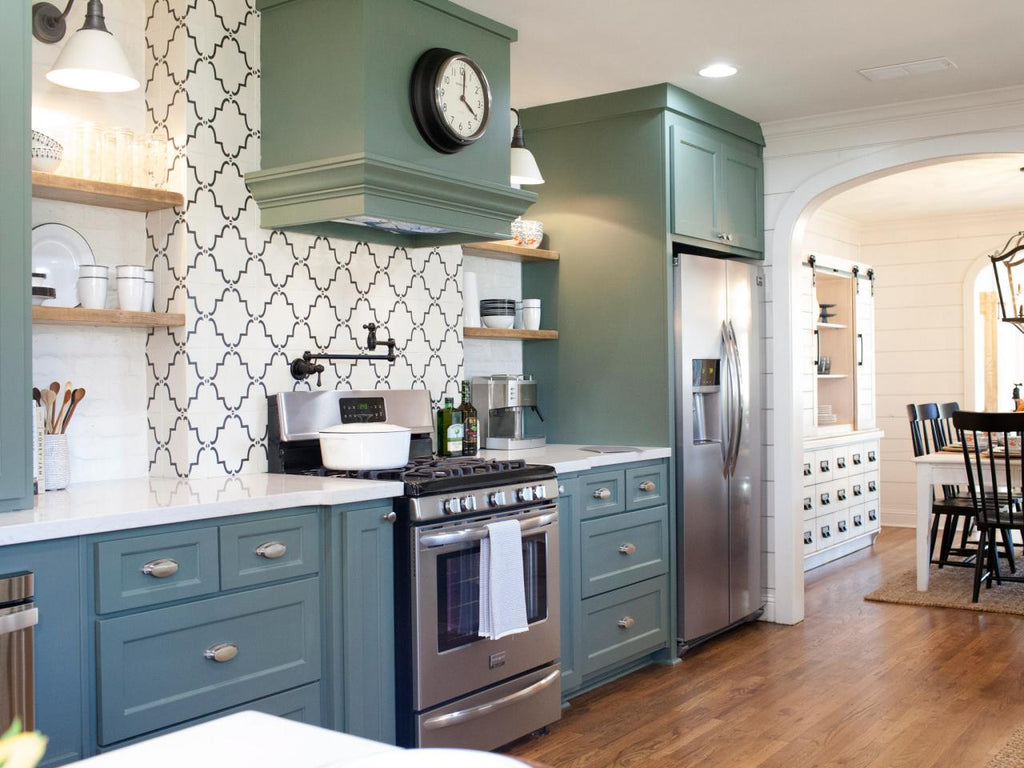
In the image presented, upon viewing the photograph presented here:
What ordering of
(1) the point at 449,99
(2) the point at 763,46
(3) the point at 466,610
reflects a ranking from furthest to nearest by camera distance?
(2) the point at 763,46
(1) the point at 449,99
(3) the point at 466,610

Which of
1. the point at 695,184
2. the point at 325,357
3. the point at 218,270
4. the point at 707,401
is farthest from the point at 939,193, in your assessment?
the point at 218,270

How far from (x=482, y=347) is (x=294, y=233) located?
4.18 feet

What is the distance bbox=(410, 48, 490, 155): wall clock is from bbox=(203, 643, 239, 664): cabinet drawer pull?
1.70m

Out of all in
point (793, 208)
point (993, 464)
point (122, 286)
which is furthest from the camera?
point (993, 464)

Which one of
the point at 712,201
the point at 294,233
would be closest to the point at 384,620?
the point at 294,233

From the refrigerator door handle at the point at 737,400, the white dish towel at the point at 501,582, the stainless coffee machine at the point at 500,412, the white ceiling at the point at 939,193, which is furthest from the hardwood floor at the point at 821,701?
the white ceiling at the point at 939,193

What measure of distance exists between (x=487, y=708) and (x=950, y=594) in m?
3.45

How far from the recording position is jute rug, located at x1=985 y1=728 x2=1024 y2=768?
126 inches

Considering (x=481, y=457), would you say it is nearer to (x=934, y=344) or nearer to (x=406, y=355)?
(x=406, y=355)

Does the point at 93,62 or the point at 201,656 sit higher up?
the point at 93,62

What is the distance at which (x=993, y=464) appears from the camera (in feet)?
17.6

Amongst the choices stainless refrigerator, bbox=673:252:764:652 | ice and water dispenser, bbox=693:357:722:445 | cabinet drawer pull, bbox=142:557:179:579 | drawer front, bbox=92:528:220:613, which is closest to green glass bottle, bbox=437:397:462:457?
stainless refrigerator, bbox=673:252:764:652

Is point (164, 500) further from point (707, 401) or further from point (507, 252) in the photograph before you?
point (707, 401)

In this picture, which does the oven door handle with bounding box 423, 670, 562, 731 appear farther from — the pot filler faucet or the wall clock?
the wall clock
